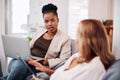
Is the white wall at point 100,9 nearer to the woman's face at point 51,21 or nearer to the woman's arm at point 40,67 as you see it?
the woman's face at point 51,21

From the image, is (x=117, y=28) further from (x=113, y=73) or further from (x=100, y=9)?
(x=100, y=9)

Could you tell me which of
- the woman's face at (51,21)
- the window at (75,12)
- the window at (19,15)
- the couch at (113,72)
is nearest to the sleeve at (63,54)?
the woman's face at (51,21)

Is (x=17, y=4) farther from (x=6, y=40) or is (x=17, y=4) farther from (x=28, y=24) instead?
(x=6, y=40)

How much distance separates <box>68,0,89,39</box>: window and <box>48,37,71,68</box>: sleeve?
1626mm

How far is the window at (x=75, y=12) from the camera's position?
12.4 ft

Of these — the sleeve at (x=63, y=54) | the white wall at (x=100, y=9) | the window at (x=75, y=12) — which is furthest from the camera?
the white wall at (x=100, y=9)

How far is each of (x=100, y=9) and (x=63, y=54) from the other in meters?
2.30

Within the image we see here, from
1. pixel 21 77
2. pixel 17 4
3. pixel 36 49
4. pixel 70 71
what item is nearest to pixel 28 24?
pixel 17 4

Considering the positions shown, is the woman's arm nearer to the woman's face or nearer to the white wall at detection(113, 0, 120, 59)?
the woman's face

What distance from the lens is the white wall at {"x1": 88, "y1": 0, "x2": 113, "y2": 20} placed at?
397cm

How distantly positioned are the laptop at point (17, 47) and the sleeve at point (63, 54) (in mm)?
157

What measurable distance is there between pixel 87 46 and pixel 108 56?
0.16 meters

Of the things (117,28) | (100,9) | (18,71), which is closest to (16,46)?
(18,71)

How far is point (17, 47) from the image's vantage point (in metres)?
2.05
